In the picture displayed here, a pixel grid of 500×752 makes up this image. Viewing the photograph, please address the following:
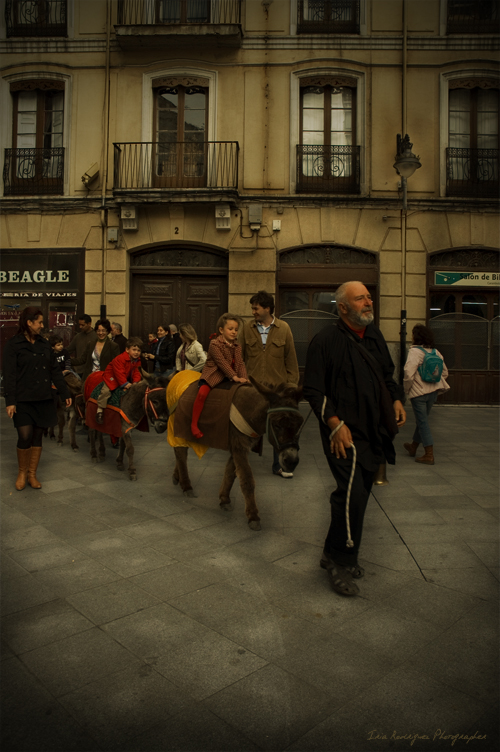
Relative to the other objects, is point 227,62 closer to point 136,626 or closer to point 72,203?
point 72,203

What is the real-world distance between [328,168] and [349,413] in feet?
39.3

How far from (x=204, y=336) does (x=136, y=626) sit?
11.6 meters

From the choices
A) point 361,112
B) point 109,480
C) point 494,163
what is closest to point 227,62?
point 361,112

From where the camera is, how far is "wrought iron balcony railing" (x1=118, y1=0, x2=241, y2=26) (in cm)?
1402

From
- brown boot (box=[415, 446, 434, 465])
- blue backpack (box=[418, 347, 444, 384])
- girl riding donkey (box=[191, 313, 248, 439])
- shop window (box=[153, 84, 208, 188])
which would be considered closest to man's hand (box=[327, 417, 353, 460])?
girl riding donkey (box=[191, 313, 248, 439])

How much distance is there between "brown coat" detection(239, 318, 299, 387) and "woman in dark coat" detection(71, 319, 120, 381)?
3.21m

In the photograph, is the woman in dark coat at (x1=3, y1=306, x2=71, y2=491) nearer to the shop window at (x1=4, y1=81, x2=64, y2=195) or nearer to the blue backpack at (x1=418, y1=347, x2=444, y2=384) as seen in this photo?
the blue backpack at (x1=418, y1=347, x2=444, y2=384)

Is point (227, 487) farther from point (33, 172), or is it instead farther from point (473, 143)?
point (473, 143)

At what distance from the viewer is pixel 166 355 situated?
Result: 37.9 ft

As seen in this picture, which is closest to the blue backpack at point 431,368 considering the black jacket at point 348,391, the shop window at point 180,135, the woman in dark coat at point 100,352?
the black jacket at point 348,391

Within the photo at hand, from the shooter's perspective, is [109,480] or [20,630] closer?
[20,630]

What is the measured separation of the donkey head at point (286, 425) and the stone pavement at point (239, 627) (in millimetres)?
794

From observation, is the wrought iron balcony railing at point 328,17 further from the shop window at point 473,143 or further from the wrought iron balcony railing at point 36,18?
the wrought iron balcony railing at point 36,18

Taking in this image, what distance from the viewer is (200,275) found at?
47.8ft
